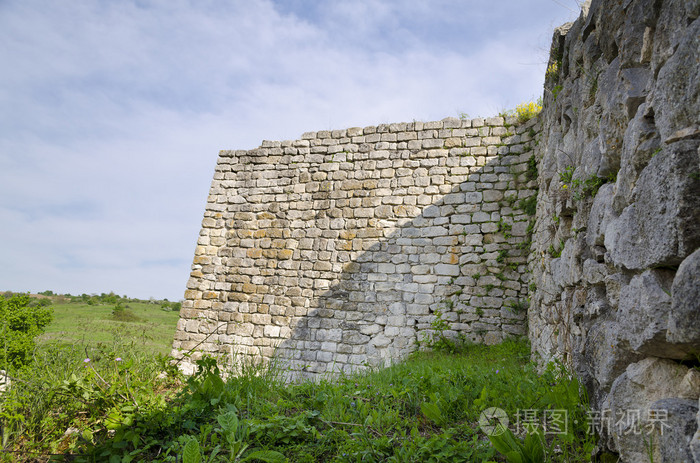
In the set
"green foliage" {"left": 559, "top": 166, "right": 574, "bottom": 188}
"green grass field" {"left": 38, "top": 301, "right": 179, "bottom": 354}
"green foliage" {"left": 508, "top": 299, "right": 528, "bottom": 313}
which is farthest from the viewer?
"green foliage" {"left": 508, "top": 299, "right": 528, "bottom": 313}

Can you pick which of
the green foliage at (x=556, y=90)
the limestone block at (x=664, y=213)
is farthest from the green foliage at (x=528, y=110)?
the limestone block at (x=664, y=213)

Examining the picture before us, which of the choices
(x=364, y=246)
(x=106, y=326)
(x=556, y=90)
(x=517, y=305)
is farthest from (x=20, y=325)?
(x=556, y=90)

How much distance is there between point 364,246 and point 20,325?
5.01m

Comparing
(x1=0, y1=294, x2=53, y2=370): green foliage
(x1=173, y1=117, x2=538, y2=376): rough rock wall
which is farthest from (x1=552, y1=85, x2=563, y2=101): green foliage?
(x1=0, y1=294, x2=53, y2=370): green foliage

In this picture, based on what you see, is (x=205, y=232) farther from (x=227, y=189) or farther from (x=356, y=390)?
(x=356, y=390)

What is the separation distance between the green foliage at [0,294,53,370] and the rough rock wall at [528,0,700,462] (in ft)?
19.6

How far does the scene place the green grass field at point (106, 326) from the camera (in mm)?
5012

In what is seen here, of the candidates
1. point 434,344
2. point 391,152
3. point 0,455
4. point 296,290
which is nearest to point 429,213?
point 391,152

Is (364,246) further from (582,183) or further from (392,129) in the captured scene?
(582,183)

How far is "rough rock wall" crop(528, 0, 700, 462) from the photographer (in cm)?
150

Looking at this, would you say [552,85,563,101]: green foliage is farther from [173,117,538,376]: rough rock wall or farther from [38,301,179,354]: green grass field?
[38,301,179,354]: green grass field

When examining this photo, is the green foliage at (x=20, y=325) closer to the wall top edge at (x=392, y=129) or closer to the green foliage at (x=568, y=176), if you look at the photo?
the wall top edge at (x=392, y=129)

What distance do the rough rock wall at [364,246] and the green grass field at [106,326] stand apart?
82cm

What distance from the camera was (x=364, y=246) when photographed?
6.93 metres
